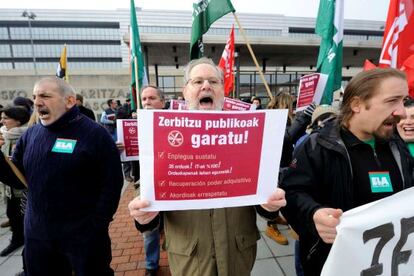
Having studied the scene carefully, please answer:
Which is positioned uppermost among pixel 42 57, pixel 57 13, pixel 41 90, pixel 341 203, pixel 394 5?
pixel 57 13

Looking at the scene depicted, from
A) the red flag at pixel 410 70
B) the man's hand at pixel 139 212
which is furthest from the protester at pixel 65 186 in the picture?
the red flag at pixel 410 70

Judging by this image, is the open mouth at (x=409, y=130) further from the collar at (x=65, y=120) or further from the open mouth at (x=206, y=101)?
the collar at (x=65, y=120)

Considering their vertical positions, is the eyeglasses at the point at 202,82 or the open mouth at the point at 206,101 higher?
the eyeglasses at the point at 202,82

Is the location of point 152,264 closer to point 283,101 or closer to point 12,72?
point 283,101

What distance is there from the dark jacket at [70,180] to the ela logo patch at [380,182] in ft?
6.33

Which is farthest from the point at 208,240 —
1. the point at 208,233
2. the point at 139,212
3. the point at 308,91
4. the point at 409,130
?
the point at 308,91

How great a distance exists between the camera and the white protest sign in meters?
1.21

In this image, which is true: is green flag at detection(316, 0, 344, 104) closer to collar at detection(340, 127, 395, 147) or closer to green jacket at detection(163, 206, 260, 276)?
collar at detection(340, 127, 395, 147)

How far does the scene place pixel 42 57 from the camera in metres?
59.9

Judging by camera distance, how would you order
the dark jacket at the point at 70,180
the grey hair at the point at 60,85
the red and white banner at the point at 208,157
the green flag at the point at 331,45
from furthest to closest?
1. the green flag at the point at 331,45
2. the grey hair at the point at 60,85
3. the dark jacket at the point at 70,180
4. the red and white banner at the point at 208,157

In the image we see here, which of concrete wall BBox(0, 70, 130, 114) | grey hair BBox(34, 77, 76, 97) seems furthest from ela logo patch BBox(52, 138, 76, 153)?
concrete wall BBox(0, 70, 130, 114)

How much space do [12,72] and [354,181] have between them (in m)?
32.4

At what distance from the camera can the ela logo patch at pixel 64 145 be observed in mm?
2096

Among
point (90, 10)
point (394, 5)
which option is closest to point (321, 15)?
point (394, 5)
